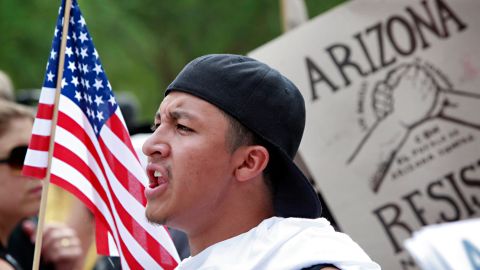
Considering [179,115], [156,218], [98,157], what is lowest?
[156,218]

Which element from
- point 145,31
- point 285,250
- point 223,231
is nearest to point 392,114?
point 223,231

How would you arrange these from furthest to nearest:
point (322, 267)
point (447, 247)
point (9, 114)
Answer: point (9, 114), point (447, 247), point (322, 267)

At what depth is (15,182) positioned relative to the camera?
5.25m

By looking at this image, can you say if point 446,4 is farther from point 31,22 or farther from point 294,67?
point 31,22

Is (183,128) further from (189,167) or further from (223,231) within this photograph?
(223,231)

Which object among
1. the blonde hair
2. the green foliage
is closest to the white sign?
the blonde hair

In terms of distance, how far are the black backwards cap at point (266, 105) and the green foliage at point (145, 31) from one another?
41.3 feet

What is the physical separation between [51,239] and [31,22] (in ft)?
34.7

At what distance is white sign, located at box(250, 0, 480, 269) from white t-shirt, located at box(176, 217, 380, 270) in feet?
7.58

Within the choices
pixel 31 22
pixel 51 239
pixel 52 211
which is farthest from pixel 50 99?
pixel 31 22

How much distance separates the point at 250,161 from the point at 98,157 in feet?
2.87

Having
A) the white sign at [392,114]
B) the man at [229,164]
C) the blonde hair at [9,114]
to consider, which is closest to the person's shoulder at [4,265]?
the blonde hair at [9,114]

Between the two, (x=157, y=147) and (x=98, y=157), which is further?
(x=98, y=157)

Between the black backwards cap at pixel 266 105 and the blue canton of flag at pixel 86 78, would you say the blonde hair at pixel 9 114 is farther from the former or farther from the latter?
the black backwards cap at pixel 266 105
